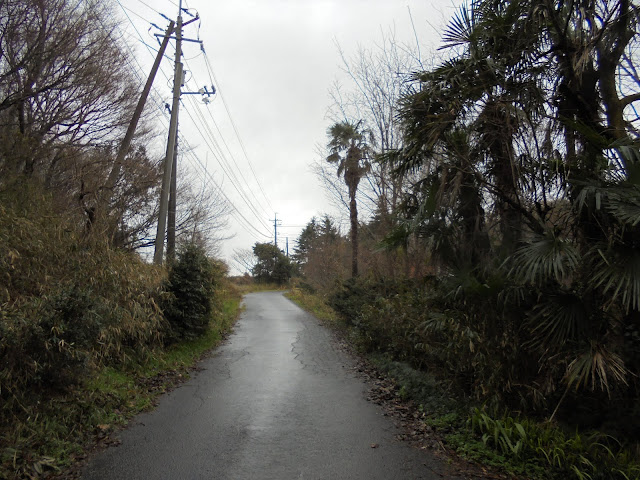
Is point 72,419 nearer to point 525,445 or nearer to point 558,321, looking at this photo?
point 525,445

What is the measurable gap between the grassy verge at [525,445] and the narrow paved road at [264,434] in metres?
0.57

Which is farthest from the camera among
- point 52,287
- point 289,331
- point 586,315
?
point 289,331

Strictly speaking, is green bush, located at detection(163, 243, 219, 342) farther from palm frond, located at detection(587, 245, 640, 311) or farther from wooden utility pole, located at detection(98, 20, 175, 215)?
palm frond, located at detection(587, 245, 640, 311)

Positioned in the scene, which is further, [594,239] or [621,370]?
[594,239]

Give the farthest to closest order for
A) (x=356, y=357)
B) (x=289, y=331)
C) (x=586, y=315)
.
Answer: (x=289, y=331) < (x=356, y=357) < (x=586, y=315)

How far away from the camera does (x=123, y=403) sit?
20.0 feet

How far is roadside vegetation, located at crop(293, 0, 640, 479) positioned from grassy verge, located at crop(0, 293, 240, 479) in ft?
13.0

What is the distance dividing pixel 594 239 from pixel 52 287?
263 inches

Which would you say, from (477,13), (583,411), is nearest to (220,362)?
(583,411)

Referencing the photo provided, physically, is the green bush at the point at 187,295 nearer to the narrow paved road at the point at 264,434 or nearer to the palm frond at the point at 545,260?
the narrow paved road at the point at 264,434

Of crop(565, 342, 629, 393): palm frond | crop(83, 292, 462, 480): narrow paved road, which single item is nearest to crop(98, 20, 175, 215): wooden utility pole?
crop(83, 292, 462, 480): narrow paved road

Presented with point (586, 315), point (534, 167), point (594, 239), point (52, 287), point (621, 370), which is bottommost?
point (621, 370)

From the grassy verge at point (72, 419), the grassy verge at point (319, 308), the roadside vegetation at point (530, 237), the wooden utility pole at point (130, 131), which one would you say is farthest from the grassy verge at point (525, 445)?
the grassy verge at point (319, 308)

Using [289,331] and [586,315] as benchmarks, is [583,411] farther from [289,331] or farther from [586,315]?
[289,331]
